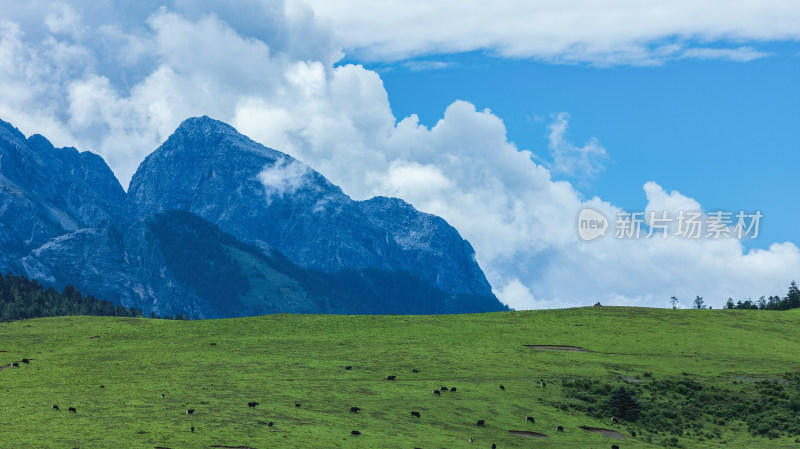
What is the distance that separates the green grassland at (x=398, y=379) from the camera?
86.2 meters

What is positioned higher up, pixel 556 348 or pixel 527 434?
pixel 556 348

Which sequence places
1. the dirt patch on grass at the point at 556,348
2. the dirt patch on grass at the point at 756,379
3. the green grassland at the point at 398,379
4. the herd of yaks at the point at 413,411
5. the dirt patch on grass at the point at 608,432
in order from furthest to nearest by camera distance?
the dirt patch on grass at the point at 556,348, the dirt patch on grass at the point at 756,379, the dirt patch on grass at the point at 608,432, the herd of yaks at the point at 413,411, the green grassland at the point at 398,379

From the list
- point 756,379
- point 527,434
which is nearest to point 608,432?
point 527,434

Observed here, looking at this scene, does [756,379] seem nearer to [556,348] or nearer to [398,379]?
[556,348]

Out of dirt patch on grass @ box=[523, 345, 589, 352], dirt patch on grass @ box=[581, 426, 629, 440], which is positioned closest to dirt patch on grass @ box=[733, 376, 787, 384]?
dirt patch on grass @ box=[523, 345, 589, 352]

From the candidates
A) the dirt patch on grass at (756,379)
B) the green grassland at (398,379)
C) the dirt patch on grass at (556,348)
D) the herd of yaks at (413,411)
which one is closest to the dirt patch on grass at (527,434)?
the green grassland at (398,379)

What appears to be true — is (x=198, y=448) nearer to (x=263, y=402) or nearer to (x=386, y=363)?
(x=263, y=402)

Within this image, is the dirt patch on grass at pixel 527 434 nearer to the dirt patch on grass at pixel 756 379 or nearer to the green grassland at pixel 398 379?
the green grassland at pixel 398 379

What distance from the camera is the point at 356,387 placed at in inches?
4220

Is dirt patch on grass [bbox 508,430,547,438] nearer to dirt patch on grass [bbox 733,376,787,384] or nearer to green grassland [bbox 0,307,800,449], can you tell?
green grassland [bbox 0,307,800,449]

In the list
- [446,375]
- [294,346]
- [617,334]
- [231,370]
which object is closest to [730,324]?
[617,334]

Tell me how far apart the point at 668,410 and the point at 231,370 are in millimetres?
53855

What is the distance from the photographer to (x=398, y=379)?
113188 mm

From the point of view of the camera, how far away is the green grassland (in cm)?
8619
